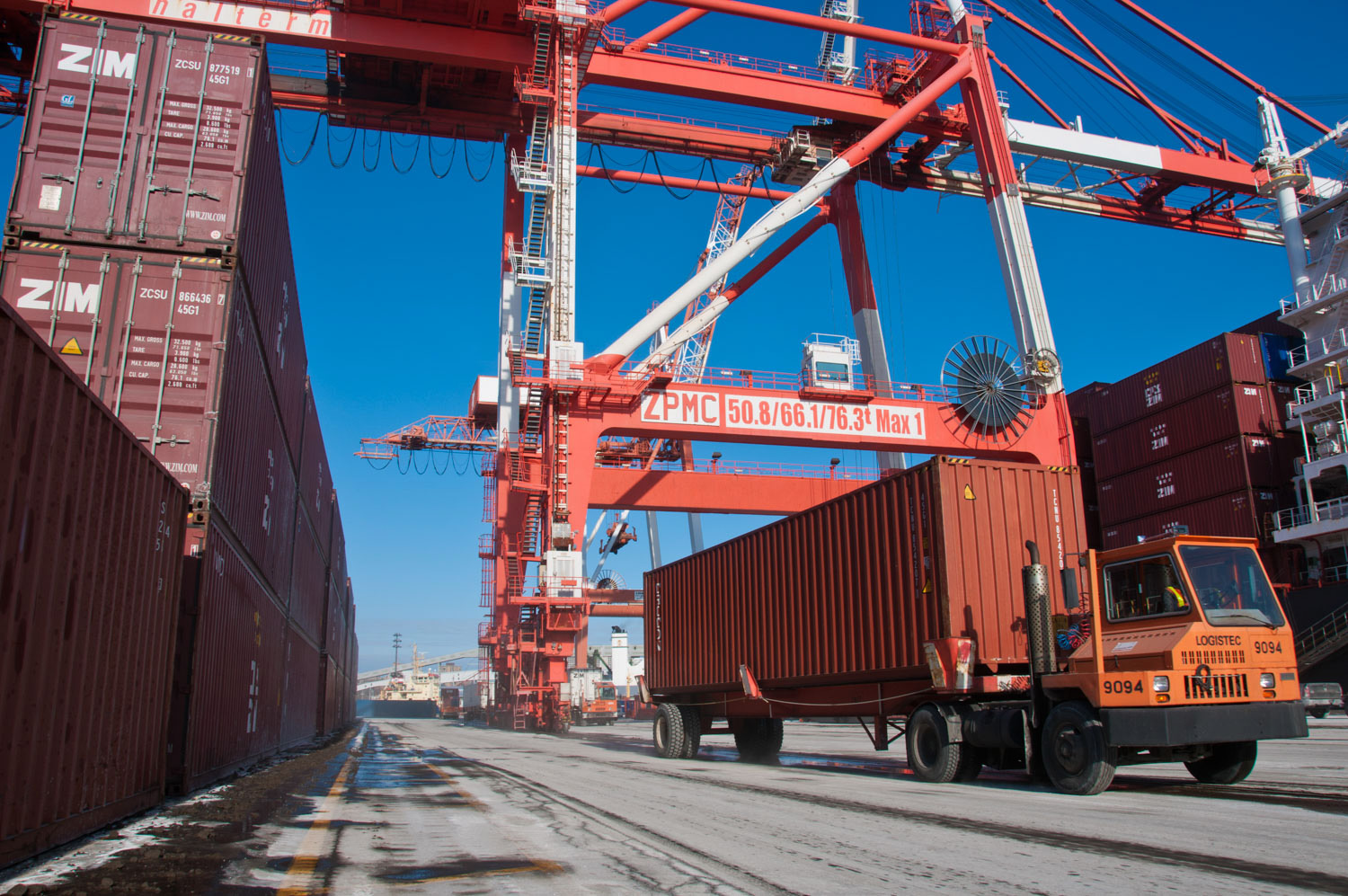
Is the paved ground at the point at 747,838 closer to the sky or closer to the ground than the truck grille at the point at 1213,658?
closer to the ground

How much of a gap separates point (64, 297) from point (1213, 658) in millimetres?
11138

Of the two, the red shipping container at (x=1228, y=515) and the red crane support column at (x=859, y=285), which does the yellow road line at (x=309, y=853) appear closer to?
the red crane support column at (x=859, y=285)

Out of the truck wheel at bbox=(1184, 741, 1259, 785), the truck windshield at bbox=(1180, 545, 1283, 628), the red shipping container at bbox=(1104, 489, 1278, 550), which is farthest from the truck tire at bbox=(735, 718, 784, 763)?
the red shipping container at bbox=(1104, 489, 1278, 550)

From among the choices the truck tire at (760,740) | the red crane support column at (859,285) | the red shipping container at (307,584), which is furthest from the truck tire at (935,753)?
the red crane support column at (859,285)

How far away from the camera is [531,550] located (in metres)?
26.9

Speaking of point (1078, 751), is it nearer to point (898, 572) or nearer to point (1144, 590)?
point (1144, 590)

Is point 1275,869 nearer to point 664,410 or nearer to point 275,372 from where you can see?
point 275,372

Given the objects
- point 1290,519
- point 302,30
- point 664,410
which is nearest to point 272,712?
point 664,410

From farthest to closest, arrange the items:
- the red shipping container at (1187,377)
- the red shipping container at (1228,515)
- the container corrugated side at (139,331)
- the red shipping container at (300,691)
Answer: the red shipping container at (1187,377)
the red shipping container at (1228,515)
the red shipping container at (300,691)
the container corrugated side at (139,331)

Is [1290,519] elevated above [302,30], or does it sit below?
below

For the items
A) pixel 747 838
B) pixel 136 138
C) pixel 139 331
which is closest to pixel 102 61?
pixel 136 138

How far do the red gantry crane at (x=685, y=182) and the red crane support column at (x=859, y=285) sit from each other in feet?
0.25

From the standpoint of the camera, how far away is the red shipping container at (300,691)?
1714cm

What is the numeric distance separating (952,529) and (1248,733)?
10.8 ft
